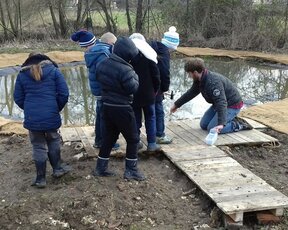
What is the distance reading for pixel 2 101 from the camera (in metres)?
9.32

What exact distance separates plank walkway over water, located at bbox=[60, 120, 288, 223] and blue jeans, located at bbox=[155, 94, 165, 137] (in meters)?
0.21

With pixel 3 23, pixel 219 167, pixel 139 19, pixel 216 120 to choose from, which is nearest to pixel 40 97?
pixel 219 167

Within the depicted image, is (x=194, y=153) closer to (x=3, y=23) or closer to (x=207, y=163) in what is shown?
(x=207, y=163)

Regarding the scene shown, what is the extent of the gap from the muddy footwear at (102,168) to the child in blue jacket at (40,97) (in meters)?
0.54

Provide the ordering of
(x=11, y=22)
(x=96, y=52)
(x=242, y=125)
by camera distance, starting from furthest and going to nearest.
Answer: (x=11, y=22), (x=242, y=125), (x=96, y=52)

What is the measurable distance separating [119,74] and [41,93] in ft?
2.61

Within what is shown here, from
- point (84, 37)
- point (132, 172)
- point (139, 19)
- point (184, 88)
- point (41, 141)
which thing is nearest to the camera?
point (41, 141)

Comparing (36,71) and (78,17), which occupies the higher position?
(36,71)

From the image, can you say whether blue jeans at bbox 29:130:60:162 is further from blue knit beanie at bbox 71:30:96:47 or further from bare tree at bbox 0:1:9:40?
bare tree at bbox 0:1:9:40

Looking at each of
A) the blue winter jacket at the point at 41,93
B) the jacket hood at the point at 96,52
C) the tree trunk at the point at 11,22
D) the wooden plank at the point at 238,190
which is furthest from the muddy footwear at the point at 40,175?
the tree trunk at the point at 11,22

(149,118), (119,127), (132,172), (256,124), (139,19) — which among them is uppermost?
(119,127)

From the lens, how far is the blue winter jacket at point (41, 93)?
4.21 metres

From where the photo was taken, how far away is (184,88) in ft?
34.1

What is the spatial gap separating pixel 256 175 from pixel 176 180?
87cm
